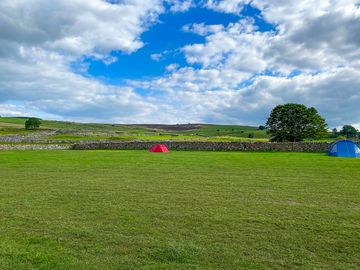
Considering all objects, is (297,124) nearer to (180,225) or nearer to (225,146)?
(225,146)

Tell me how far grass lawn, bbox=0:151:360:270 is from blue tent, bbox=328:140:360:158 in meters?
15.0

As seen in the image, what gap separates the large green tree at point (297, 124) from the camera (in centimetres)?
5094

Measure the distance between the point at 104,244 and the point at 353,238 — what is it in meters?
5.10

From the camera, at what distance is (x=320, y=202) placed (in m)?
9.35

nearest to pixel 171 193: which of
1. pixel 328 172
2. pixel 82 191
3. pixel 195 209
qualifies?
pixel 195 209

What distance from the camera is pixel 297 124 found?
51562mm

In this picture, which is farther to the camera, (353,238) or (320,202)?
(320,202)

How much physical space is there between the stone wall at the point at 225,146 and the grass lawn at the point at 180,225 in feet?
73.4

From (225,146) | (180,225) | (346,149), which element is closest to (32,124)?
(225,146)

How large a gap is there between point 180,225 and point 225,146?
31586 mm

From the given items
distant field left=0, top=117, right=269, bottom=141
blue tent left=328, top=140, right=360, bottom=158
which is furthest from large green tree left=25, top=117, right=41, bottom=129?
blue tent left=328, top=140, right=360, bottom=158

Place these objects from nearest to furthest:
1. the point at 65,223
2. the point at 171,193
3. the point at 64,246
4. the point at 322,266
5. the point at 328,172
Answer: the point at 322,266
the point at 64,246
the point at 65,223
the point at 171,193
the point at 328,172

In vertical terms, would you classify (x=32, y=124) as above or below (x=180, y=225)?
above

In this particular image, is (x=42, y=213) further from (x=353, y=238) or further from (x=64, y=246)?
(x=353, y=238)
